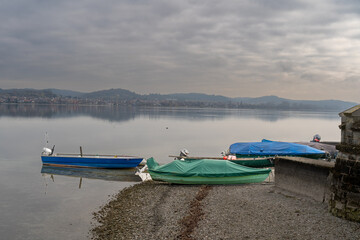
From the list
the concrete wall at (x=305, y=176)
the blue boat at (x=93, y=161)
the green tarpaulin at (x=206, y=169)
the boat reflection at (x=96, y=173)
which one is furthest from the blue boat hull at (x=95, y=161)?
the concrete wall at (x=305, y=176)

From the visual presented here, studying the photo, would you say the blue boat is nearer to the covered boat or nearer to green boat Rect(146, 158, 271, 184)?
green boat Rect(146, 158, 271, 184)

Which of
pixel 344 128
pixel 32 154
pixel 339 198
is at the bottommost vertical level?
pixel 32 154

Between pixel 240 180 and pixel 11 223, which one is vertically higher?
pixel 240 180

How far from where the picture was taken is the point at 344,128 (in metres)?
12.1

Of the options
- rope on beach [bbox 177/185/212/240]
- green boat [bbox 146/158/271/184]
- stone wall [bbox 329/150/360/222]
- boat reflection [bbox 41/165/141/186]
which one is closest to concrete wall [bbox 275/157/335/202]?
stone wall [bbox 329/150/360/222]

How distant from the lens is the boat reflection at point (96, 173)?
2859 cm

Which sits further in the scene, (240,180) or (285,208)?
(240,180)

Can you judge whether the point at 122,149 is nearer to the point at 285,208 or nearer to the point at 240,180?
the point at 240,180

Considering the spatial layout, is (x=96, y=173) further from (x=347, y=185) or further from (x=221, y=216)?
(x=347, y=185)

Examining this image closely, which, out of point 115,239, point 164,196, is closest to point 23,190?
point 164,196

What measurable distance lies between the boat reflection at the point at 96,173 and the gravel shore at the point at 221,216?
8093 millimetres

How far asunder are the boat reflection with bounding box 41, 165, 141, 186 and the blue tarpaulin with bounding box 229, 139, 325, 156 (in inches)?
408

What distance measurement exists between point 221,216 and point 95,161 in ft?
65.8

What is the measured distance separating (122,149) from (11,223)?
3129cm
